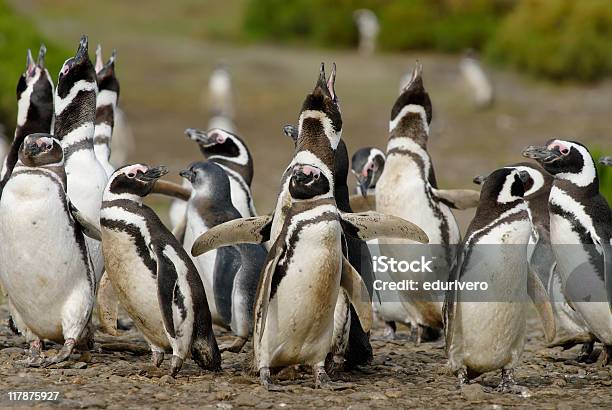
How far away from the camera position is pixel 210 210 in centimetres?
660

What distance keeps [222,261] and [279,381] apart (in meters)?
1.28

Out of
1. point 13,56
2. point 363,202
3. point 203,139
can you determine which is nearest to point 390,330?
point 363,202

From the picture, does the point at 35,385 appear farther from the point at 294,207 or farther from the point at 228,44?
the point at 228,44

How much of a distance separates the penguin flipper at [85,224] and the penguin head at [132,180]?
226 millimetres

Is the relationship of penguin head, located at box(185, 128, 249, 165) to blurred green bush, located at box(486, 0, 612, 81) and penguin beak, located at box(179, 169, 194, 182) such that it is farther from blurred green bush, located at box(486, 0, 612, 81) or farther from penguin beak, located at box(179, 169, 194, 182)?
blurred green bush, located at box(486, 0, 612, 81)

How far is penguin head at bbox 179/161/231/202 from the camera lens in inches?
262

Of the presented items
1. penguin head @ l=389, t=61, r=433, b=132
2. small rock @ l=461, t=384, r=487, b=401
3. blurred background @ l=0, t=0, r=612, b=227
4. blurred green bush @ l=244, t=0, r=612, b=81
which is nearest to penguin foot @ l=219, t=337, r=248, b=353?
small rock @ l=461, t=384, r=487, b=401

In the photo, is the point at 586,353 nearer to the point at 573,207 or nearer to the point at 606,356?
the point at 606,356

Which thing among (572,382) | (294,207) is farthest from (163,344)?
(572,382)

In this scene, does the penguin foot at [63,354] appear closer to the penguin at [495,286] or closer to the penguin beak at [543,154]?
the penguin at [495,286]

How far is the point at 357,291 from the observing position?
531 cm

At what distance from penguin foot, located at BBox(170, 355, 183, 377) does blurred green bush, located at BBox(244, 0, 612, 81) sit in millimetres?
17493

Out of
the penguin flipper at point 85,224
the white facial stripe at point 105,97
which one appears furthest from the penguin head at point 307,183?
the white facial stripe at point 105,97

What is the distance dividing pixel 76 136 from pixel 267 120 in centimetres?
1317
